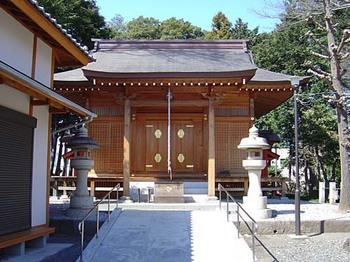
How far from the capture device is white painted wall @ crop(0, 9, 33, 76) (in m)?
6.29

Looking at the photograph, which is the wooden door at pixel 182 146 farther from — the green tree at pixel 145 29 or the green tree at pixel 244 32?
the green tree at pixel 145 29

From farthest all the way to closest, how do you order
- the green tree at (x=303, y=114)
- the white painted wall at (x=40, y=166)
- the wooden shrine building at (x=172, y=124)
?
the green tree at (x=303, y=114)
the wooden shrine building at (x=172, y=124)
the white painted wall at (x=40, y=166)

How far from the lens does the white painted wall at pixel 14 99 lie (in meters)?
6.35

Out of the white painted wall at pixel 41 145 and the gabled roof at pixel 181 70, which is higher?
the gabled roof at pixel 181 70

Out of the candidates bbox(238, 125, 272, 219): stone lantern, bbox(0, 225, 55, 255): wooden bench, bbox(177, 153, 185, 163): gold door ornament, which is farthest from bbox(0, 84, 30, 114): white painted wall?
bbox(177, 153, 185, 163): gold door ornament

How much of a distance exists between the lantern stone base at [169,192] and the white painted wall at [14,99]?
4.91m

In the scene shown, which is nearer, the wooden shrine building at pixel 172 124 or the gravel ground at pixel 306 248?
the gravel ground at pixel 306 248

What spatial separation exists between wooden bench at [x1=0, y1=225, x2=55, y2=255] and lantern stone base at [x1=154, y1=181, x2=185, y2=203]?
3813 mm

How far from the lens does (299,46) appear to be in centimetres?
2341

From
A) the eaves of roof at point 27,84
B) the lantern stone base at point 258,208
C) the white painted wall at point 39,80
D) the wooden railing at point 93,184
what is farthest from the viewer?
the wooden railing at point 93,184

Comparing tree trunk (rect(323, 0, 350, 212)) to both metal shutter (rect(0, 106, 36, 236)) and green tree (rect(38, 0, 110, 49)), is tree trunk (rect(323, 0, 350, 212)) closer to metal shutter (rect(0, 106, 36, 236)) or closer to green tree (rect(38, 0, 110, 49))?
metal shutter (rect(0, 106, 36, 236))

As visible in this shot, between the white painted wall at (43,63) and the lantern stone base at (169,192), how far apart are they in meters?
4.46

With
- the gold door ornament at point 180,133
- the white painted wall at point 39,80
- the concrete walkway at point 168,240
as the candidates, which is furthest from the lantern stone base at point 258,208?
the gold door ornament at point 180,133

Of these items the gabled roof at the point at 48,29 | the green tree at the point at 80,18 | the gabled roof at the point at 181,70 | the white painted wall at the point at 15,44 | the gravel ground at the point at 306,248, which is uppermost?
the green tree at the point at 80,18
